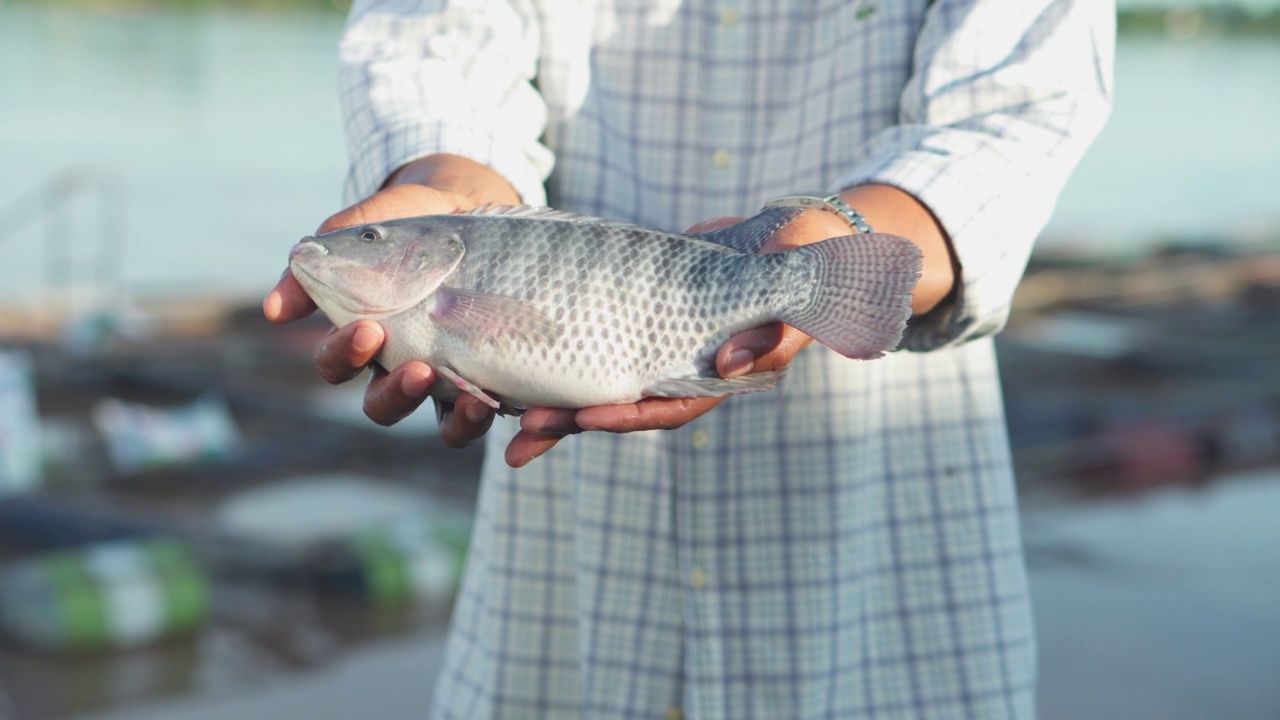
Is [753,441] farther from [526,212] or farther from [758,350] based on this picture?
[526,212]

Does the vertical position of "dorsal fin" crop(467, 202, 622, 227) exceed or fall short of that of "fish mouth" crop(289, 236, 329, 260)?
it exceeds it

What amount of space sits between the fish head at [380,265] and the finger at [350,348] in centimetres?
6

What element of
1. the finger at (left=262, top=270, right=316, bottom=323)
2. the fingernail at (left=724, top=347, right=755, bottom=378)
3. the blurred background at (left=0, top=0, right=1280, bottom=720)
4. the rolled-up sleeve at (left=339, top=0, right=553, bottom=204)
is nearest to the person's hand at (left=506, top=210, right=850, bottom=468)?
the fingernail at (left=724, top=347, right=755, bottom=378)

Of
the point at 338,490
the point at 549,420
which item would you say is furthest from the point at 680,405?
the point at 338,490

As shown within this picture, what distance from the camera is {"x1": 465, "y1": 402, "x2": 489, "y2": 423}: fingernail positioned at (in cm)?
188

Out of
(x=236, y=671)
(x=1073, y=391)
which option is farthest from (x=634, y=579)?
(x=1073, y=391)

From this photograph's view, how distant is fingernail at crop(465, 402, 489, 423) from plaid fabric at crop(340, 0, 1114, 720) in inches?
16.8

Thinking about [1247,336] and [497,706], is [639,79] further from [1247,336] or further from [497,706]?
[1247,336]

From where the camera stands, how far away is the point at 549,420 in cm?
186

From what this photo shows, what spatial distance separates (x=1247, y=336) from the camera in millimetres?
11859

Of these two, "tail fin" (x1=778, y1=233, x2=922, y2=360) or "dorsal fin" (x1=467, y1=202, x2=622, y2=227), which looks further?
"dorsal fin" (x1=467, y1=202, x2=622, y2=227)

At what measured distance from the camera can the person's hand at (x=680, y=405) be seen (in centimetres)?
184

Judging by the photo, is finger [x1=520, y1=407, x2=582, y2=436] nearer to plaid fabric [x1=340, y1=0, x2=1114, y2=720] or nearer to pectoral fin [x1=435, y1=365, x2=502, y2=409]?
pectoral fin [x1=435, y1=365, x2=502, y2=409]

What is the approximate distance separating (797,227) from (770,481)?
1.68 feet
